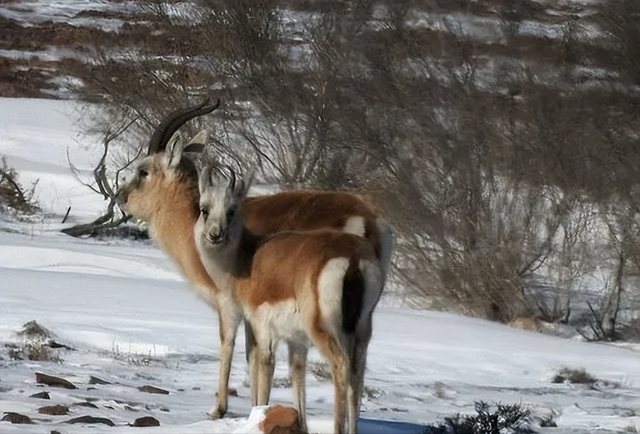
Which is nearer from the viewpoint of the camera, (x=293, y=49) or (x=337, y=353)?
(x=337, y=353)

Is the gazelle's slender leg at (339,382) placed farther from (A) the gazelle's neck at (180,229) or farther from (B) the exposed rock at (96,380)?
(B) the exposed rock at (96,380)

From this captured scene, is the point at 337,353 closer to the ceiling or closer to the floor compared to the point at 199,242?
closer to the floor

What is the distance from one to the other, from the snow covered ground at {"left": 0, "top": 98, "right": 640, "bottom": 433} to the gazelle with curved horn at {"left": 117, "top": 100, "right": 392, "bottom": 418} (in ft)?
2.70

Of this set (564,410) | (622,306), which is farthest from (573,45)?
(564,410)

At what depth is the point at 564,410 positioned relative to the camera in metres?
12.9

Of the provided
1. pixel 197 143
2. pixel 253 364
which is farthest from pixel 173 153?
pixel 253 364

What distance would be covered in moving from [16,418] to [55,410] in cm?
43

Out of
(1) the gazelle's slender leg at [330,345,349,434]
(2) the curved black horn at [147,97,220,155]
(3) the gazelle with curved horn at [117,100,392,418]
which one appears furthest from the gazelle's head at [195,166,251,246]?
(2) the curved black horn at [147,97,220,155]

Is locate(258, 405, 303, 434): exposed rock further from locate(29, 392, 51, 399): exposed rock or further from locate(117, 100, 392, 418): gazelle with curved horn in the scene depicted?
locate(29, 392, 51, 399): exposed rock

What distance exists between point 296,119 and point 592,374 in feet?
35.1

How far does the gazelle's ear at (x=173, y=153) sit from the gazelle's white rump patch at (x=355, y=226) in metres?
1.58

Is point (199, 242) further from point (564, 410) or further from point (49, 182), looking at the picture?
point (49, 182)

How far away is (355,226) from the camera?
35.3ft

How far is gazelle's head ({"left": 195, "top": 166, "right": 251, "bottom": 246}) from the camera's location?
A: 1015 cm
